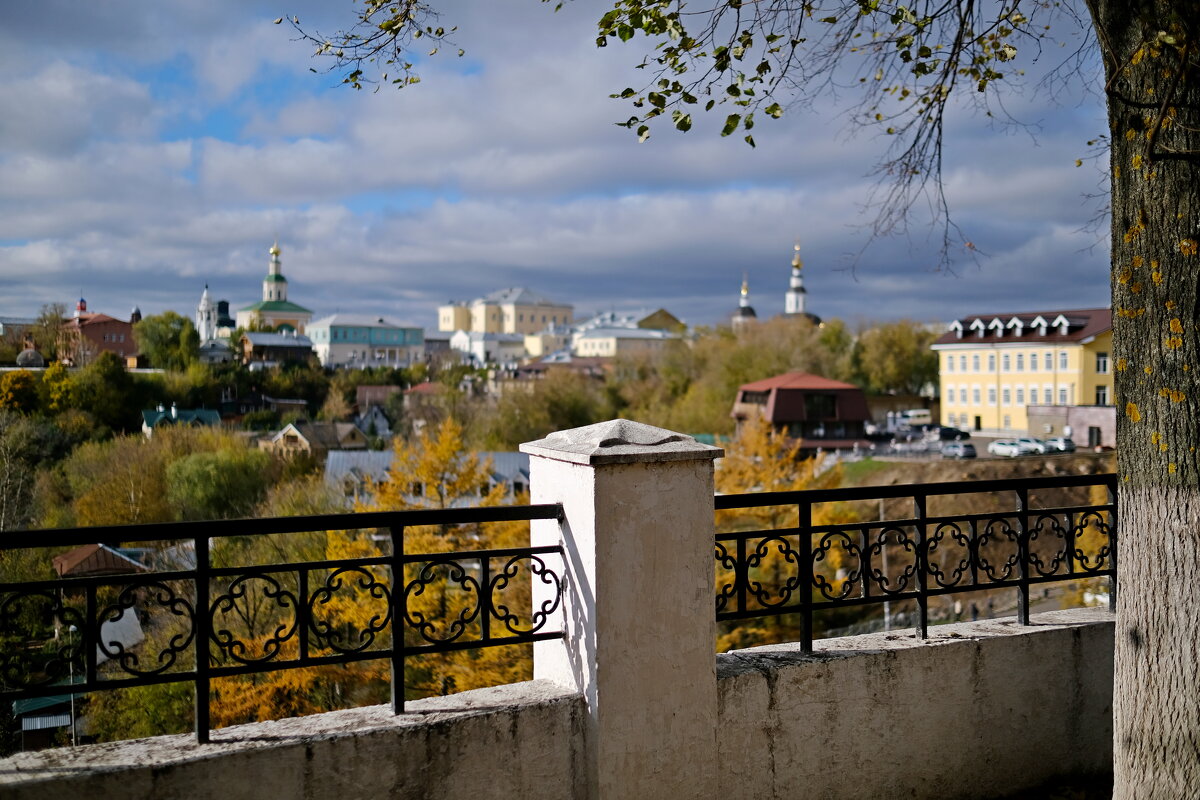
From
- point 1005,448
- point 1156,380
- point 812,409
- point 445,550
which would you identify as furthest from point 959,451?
point 1156,380

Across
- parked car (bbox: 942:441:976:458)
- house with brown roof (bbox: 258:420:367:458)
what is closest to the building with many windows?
house with brown roof (bbox: 258:420:367:458)

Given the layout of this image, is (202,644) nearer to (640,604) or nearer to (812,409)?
(640,604)

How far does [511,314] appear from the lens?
171 m

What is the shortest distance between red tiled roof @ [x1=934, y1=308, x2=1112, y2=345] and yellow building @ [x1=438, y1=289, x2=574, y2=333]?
105 meters

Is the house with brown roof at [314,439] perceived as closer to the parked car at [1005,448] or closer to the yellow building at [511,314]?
the parked car at [1005,448]

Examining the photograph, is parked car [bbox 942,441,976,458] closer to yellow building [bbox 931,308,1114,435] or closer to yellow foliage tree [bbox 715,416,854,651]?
yellow building [bbox 931,308,1114,435]

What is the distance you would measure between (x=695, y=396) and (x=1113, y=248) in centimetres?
6583

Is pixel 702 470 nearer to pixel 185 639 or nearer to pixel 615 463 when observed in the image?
pixel 615 463

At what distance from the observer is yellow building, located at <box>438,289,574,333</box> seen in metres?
171

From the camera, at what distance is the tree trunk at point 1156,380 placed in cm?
293

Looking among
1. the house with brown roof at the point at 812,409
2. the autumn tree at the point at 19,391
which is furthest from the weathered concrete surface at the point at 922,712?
the house with brown roof at the point at 812,409

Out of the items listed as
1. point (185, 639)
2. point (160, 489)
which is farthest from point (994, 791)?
point (160, 489)

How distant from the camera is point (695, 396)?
68812 millimetres

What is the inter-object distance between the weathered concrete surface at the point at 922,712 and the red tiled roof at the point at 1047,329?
5984cm
